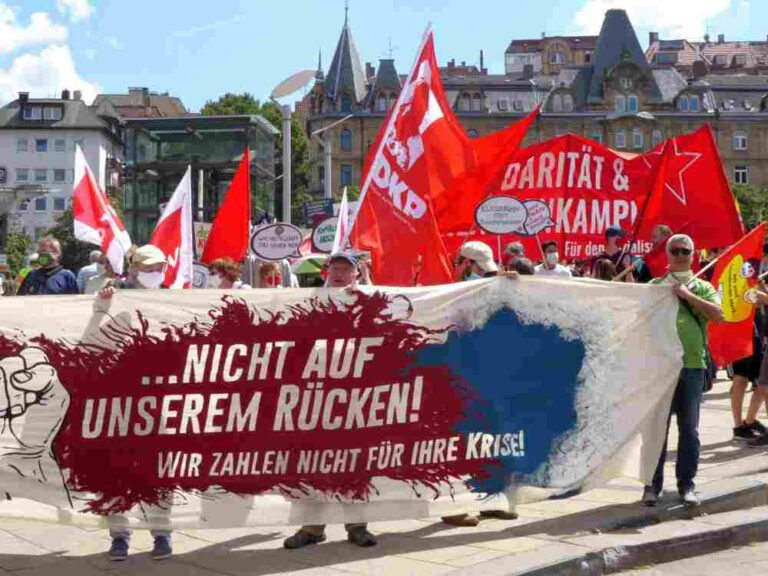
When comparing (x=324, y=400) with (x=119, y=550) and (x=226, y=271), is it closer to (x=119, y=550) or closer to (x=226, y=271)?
(x=119, y=550)

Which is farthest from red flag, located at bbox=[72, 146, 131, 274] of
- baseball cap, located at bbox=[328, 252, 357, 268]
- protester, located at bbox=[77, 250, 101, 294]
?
baseball cap, located at bbox=[328, 252, 357, 268]

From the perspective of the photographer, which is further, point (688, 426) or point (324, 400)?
point (688, 426)

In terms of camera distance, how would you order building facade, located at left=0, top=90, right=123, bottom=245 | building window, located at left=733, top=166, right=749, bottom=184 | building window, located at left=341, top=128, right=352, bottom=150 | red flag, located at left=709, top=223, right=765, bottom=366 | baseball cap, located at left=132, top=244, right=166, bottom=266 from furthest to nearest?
building facade, located at left=0, top=90, right=123, bottom=245 → building window, located at left=341, top=128, right=352, bottom=150 → building window, located at left=733, top=166, right=749, bottom=184 → red flag, located at left=709, top=223, right=765, bottom=366 → baseball cap, located at left=132, top=244, right=166, bottom=266

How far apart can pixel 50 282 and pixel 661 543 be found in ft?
19.4

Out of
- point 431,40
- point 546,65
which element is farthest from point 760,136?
point 431,40

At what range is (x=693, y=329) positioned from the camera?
8.00 meters

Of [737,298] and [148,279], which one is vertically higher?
[148,279]

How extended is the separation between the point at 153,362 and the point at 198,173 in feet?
67.7

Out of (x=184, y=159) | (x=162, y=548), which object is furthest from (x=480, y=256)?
(x=184, y=159)

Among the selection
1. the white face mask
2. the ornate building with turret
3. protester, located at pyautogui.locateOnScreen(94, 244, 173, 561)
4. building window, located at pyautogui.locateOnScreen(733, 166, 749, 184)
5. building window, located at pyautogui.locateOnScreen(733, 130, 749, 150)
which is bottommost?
protester, located at pyautogui.locateOnScreen(94, 244, 173, 561)

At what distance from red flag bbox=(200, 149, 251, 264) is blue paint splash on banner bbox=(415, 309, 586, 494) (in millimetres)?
8042

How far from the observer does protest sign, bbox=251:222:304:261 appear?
56.2ft

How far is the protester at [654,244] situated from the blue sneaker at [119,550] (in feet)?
20.8

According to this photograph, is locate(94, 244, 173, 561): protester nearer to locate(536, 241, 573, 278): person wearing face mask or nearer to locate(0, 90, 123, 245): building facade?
locate(536, 241, 573, 278): person wearing face mask
